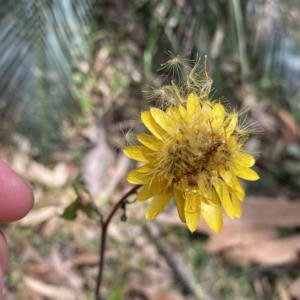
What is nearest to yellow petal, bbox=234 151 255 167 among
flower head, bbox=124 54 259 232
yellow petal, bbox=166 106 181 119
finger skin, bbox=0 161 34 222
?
flower head, bbox=124 54 259 232

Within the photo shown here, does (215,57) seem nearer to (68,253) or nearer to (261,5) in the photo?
(261,5)

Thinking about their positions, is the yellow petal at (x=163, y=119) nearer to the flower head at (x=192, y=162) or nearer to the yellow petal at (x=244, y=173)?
the flower head at (x=192, y=162)

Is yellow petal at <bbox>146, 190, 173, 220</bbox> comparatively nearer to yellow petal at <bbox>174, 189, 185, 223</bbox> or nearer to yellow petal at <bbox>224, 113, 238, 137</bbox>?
yellow petal at <bbox>174, 189, 185, 223</bbox>

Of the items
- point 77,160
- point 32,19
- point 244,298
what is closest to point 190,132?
point 32,19

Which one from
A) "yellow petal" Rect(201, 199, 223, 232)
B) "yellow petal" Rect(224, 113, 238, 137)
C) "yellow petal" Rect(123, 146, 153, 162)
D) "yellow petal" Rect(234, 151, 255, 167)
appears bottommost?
"yellow petal" Rect(201, 199, 223, 232)

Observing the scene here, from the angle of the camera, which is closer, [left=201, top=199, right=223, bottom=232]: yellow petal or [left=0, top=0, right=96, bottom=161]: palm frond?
[left=201, top=199, right=223, bottom=232]: yellow petal

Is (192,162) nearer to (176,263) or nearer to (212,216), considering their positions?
(212,216)
